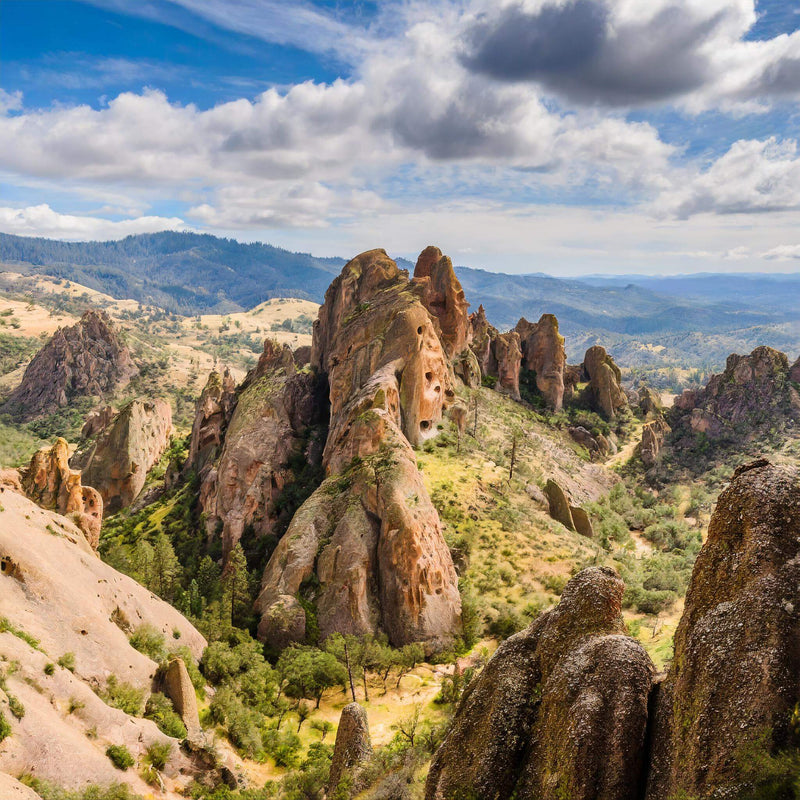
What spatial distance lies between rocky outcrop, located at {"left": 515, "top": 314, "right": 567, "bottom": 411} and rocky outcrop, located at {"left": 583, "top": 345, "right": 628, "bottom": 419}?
1070cm

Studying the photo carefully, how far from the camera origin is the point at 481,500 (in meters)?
55.2

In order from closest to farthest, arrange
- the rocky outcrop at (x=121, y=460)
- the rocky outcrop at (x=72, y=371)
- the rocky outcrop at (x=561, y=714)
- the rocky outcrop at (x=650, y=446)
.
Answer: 1. the rocky outcrop at (x=561, y=714)
2. the rocky outcrop at (x=121, y=460)
3. the rocky outcrop at (x=650, y=446)
4. the rocky outcrop at (x=72, y=371)

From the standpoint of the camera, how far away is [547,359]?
109375 mm

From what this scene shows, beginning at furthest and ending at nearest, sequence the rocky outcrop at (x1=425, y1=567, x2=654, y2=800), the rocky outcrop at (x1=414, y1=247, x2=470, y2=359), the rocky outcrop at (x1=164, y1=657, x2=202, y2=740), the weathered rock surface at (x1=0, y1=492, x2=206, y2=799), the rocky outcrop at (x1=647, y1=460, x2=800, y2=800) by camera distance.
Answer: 1. the rocky outcrop at (x1=414, y1=247, x2=470, y2=359)
2. the rocky outcrop at (x1=164, y1=657, x2=202, y2=740)
3. the weathered rock surface at (x1=0, y1=492, x2=206, y2=799)
4. the rocky outcrop at (x1=425, y1=567, x2=654, y2=800)
5. the rocky outcrop at (x1=647, y1=460, x2=800, y2=800)

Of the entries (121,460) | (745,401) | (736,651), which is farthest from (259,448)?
(745,401)

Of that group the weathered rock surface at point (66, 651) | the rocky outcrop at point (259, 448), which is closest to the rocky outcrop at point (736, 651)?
the weathered rock surface at point (66, 651)

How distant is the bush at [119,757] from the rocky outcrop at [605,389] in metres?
110

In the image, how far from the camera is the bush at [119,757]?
813 inches

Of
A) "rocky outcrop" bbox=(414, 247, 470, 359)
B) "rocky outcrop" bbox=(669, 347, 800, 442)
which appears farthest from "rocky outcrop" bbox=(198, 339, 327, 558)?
"rocky outcrop" bbox=(669, 347, 800, 442)

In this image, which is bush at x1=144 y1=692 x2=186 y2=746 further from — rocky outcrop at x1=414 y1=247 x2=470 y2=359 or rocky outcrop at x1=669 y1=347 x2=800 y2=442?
rocky outcrop at x1=669 y1=347 x2=800 y2=442

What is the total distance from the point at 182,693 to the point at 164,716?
1.60m

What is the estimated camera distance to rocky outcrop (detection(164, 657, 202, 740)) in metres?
27.0

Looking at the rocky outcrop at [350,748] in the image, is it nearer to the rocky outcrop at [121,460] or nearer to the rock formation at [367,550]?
the rock formation at [367,550]

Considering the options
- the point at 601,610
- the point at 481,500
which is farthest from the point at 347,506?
the point at 601,610
